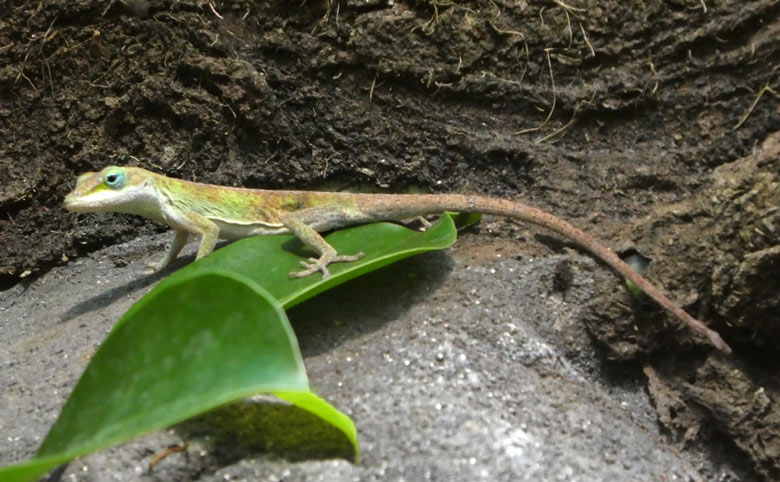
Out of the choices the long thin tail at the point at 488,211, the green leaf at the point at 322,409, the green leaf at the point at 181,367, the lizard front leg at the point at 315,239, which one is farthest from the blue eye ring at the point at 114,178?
the green leaf at the point at 322,409

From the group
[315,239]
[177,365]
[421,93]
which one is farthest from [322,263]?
[421,93]

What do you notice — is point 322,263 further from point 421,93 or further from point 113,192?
point 421,93

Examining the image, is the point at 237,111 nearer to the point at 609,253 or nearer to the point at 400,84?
the point at 400,84

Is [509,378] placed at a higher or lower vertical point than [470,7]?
lower

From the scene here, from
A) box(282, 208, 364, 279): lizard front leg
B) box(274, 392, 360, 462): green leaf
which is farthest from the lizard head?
box(274, 392, 360, 462): green leaf

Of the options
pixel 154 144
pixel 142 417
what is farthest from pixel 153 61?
pixel 142 417

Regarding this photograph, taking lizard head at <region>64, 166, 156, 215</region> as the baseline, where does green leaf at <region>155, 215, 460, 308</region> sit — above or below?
below

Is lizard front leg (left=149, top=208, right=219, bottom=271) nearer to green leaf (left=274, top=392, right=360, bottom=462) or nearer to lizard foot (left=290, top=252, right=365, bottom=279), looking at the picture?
lizard foot (left=290, top=252, right=365, bottom=279)

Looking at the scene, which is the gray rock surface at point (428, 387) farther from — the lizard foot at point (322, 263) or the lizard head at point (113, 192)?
the lizard head at point (113, 192)
